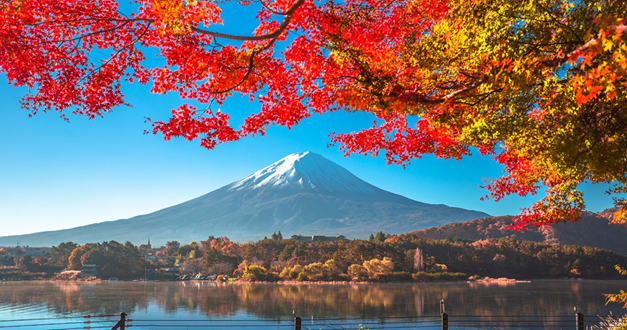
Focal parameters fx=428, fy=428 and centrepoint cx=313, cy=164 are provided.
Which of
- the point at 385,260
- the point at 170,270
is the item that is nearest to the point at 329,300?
the point at 385,260

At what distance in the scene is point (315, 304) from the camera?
123 feet

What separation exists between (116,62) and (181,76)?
1001 mm

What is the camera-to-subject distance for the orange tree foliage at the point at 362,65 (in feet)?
17.4

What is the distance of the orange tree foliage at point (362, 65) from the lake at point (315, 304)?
75.4 ft

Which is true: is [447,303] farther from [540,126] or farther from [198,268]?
[198,268]

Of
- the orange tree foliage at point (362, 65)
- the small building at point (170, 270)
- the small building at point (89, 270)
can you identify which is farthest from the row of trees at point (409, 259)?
the orange tree foliage at point (362, 65)

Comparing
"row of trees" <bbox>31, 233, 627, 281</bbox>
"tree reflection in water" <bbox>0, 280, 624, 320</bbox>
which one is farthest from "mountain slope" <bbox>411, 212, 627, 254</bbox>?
"tree reflection in water" <bbox>0, 280, 624, 320</bbox>

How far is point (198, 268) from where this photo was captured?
235ft

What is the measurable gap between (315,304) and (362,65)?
3447 cm

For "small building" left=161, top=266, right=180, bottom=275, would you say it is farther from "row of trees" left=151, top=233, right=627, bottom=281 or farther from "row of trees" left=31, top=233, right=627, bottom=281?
"row of trees" left=151, top=233, right=627, bottom=281

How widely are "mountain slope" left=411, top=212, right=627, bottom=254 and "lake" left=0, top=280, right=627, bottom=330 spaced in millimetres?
54152

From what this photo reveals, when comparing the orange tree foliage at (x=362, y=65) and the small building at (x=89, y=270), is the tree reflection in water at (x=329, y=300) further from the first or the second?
the orange tree foliage at (x=362, y=65)

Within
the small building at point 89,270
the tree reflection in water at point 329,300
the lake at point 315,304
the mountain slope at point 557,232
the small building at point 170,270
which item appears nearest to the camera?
the lake at point 315,304

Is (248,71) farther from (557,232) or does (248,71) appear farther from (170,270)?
(557,232)
